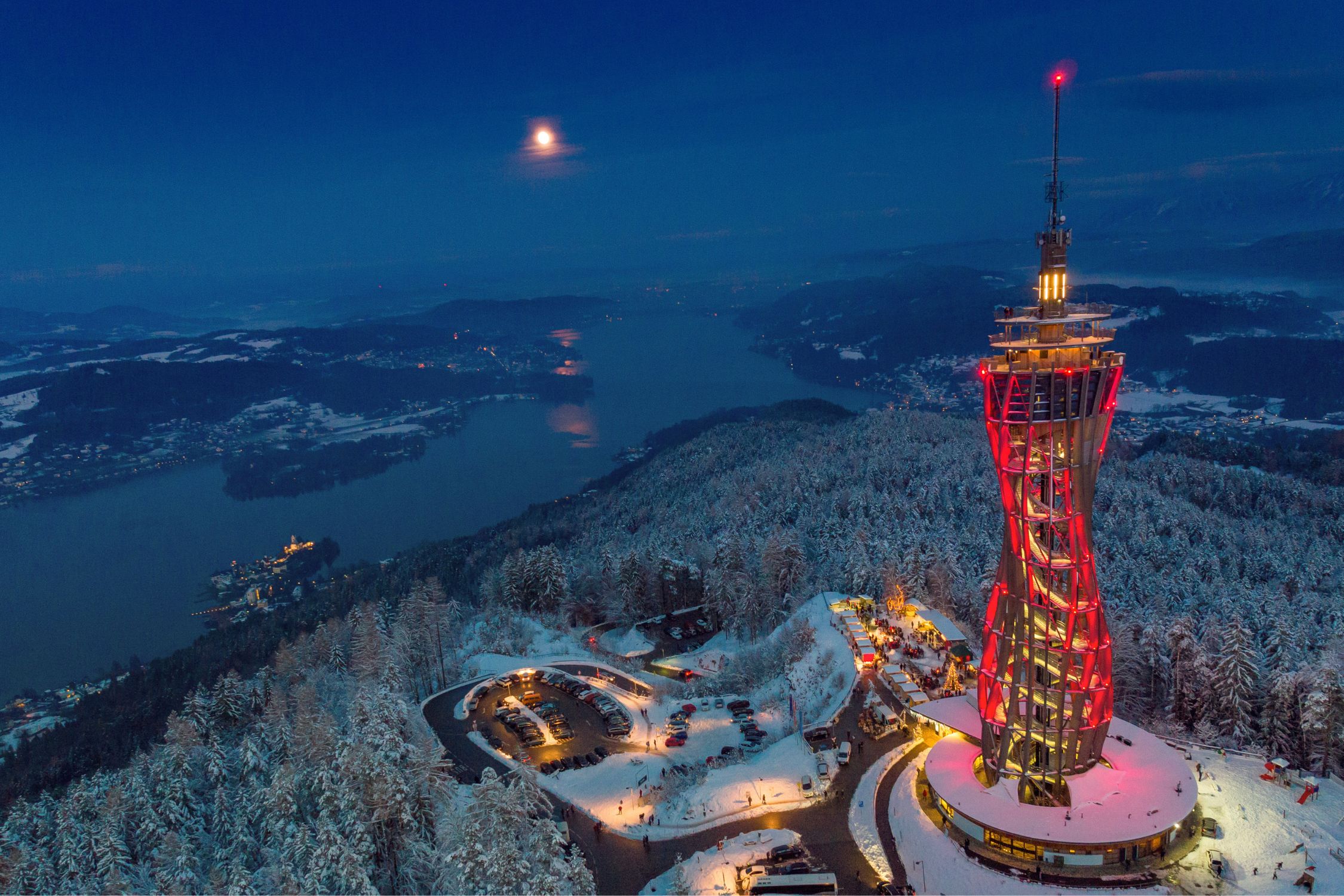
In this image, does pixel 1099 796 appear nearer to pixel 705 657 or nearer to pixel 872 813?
pixel 872 813

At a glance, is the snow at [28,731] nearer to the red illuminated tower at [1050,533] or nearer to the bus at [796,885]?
the bus at [796,885]

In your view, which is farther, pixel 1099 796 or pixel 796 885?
pixel 1099 796

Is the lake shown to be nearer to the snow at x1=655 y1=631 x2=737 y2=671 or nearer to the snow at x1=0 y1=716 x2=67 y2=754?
the snow at x1=0 y1=716 x2=67 y2=754

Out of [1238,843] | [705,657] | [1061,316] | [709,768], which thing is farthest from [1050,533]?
[705,657]

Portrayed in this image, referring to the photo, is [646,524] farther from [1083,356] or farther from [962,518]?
[1083,356]

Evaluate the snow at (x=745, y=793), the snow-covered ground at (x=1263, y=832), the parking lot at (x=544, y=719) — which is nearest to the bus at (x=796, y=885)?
the snow at (x=745, y=793)

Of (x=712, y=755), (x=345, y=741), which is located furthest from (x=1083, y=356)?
(x=345, y=741)

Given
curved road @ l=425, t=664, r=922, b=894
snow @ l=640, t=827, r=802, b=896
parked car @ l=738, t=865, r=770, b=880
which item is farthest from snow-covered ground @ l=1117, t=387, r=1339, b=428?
parked car @ l=738, t=865, r=770, b=880

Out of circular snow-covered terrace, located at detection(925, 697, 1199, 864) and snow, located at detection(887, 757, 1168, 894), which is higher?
circular snow-covered terrace, located at detection(925, 697, 1199, 864)
